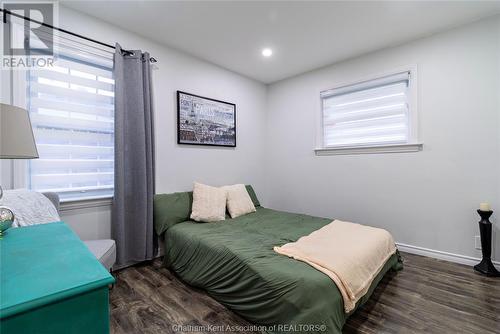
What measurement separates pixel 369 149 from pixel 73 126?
3350mm

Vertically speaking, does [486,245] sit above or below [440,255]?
above

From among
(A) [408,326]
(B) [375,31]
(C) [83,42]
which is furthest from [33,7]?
(A) [408,326]

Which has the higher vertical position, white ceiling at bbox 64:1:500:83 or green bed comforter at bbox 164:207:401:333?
white ceiling at bbox 64:1:500:83

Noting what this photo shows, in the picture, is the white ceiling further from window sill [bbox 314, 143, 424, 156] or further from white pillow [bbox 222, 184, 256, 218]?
white pillow [bbox 222, 184, 256, 218]

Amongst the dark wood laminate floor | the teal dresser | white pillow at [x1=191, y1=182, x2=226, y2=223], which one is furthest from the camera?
white pillow at [x1=191, y1=182, x2=226, y2=223]

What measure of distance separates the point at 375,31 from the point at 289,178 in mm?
2267

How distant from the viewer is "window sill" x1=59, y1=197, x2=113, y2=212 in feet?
7.11

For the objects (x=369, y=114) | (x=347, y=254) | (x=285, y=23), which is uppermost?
(x=285, y=23)

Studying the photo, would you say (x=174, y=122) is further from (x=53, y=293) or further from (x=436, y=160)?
(x=436, y=160)

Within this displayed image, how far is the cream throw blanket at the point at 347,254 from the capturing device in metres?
1.50

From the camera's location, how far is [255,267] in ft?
5.41

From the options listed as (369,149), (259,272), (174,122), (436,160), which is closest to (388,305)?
(259,272)

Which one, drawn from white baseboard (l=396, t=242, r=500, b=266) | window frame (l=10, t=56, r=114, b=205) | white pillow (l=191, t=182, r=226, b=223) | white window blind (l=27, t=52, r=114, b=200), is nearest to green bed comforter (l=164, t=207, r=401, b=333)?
white pillow (l=191, t=182, r=226, b=223)

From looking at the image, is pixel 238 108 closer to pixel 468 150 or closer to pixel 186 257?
pixel 186 257
